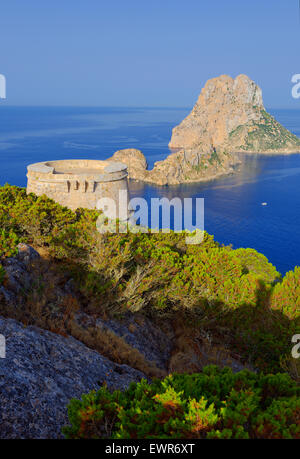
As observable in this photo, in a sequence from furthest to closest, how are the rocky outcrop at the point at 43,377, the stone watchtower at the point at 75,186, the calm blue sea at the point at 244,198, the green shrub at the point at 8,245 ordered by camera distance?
the calm blue sea at the point at 244,198
the stone watchtower at the point at 75,186
the green shrub at the point at 8,245
the rocky outcrop at the point at 43,377

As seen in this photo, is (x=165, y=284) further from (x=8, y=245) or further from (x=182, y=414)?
(x=182, y=414)

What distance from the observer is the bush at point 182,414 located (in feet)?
15.8

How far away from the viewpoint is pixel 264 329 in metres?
15.5

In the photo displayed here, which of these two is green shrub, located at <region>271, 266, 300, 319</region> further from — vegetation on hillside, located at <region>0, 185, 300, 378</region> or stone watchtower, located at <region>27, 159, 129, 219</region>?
stone watchtower, located at <region>27, 159, 129, 219</region>

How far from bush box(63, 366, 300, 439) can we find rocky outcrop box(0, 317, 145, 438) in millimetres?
1586

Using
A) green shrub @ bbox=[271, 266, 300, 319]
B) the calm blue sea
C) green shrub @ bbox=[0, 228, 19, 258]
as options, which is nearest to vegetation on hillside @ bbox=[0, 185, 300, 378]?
green shrub @ bbox=[271, 266, 300, 319]

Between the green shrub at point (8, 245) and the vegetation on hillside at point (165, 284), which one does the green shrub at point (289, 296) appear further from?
the green shrub at point (8, 245)

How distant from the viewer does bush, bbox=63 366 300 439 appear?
15.8 ft

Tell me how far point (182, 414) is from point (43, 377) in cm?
388

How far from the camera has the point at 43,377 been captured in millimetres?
7547

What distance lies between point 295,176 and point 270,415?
188847mm

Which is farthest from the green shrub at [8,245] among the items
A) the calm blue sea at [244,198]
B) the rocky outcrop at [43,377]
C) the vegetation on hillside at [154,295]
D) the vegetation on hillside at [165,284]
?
the calm blue sea at [244,198]

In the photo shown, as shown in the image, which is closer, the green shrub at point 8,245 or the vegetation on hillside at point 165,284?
the green shrub at point 8,245

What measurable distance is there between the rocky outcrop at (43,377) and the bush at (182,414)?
159cm
